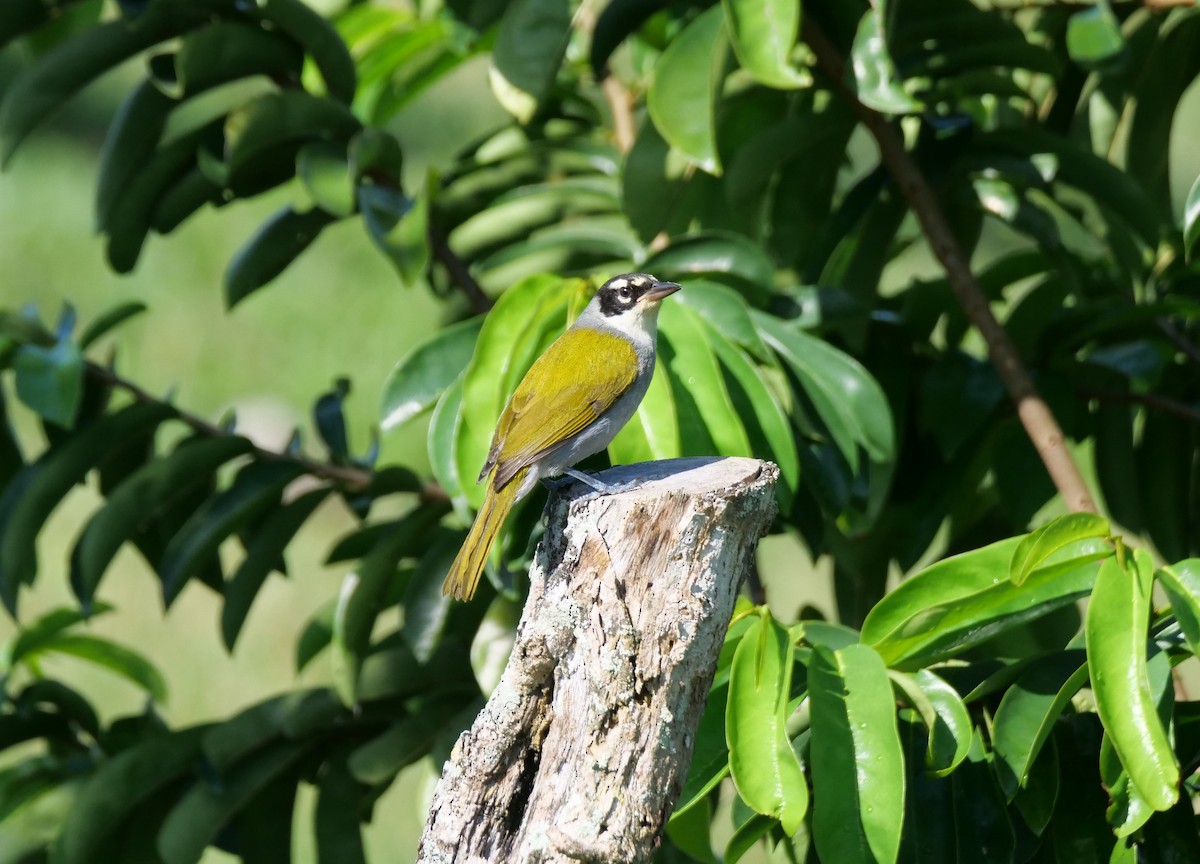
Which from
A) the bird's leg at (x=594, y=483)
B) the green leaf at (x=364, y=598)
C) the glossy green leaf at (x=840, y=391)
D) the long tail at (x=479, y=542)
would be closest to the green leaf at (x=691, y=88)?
the glossy green leaf at (x=840, y=391)

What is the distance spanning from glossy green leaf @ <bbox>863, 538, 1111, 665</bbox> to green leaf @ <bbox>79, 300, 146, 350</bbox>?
212 centimetres

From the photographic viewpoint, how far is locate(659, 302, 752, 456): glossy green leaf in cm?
261

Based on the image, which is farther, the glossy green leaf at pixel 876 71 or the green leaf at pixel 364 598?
the green leaf at pixel 364 598

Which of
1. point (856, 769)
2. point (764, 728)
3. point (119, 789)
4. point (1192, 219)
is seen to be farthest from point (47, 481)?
point (1192, 219)

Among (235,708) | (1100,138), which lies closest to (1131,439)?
(1100,138)

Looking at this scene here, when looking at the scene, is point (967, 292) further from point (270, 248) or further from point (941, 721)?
point (270, 248)

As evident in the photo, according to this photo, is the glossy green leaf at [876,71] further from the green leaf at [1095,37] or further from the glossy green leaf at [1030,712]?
the glossy green leaf at [1030,712]

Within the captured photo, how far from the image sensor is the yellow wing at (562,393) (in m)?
2.95

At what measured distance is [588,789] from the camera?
1893mm

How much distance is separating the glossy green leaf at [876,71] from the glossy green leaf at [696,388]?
590mm

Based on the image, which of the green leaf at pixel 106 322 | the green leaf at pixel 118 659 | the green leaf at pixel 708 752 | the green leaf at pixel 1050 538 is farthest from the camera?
the green leaf at pixel 118 659

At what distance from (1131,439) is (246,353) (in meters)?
7.96

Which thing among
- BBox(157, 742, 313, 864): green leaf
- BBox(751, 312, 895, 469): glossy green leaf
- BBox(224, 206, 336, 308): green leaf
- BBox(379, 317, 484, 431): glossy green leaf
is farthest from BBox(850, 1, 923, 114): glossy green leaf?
BBox(157, 742, 313, 864): green leaf

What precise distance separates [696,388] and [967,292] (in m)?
0.85
